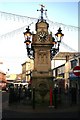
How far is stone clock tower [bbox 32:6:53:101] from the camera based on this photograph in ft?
85.3

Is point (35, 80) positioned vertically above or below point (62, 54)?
below

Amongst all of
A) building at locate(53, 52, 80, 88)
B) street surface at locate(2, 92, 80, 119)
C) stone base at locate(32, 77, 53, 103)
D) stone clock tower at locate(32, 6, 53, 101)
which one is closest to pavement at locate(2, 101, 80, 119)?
street surface at locate(2, 92, 80, 119)

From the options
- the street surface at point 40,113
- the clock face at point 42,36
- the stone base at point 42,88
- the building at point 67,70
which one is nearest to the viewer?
the street surface at point 40,113

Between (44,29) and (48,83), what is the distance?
15.0 feet

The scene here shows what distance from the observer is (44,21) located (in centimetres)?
2750

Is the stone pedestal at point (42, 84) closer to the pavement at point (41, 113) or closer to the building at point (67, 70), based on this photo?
the pavement at point (41, 113)

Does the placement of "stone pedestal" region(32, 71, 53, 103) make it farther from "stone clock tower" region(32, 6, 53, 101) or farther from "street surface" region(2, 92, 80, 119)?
"street surface" region(2, 92, 80, 119)

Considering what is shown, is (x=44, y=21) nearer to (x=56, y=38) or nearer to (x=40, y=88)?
(x=56, y=38)

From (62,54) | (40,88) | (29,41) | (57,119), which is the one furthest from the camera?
(62,54)

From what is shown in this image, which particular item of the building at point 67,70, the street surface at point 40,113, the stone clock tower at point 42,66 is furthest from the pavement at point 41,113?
the building at point 67,70

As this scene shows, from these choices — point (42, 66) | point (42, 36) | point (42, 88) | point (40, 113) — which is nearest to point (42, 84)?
point (42, 88)

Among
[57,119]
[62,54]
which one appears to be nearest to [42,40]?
Result: [57,119]

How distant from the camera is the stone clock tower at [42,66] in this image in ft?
85.3

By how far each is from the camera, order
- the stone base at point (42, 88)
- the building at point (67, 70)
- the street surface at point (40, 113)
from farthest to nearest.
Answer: the building at point (67, 70) < the stone base at point (42, 88) < the street surface at point (40, 113)
